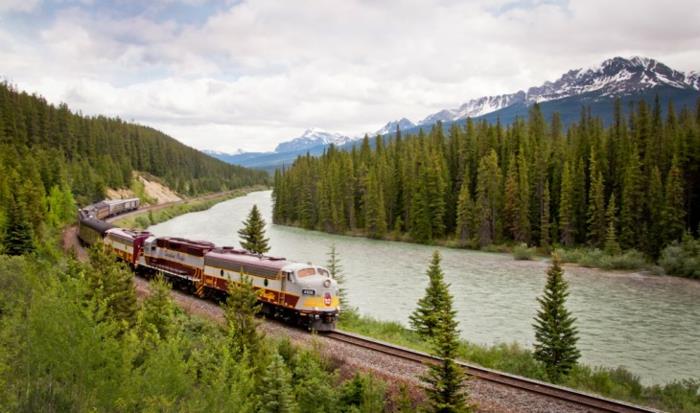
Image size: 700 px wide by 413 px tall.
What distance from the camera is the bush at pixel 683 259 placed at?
57719 millimetres

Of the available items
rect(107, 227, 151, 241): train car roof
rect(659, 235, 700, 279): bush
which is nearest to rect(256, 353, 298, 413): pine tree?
rect(107, 227, 151, 241): train car roof

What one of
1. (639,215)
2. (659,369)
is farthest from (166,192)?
(659,369)

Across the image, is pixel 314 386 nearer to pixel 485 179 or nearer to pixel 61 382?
pixel 61 382

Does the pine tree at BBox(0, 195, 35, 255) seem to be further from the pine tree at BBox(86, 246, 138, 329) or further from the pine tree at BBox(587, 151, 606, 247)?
the pine tree at BBox(587, 151, 606, 247)

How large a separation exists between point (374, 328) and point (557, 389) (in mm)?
13343

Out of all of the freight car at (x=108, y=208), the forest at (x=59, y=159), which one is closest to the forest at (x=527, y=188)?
the freight car at (x=108, y=208)

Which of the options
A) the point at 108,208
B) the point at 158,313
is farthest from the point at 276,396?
the point at 108,208

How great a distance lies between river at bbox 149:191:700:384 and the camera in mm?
32625

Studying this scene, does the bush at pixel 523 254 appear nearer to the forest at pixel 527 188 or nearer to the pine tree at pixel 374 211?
the forest at pixel 527 188

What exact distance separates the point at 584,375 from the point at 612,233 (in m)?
51.1

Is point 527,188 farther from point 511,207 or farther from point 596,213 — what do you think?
point 596,213

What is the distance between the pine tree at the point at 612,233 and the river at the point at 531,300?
7186 millimetres

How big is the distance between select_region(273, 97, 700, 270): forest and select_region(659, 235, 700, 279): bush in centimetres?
371

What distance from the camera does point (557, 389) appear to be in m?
21.1
